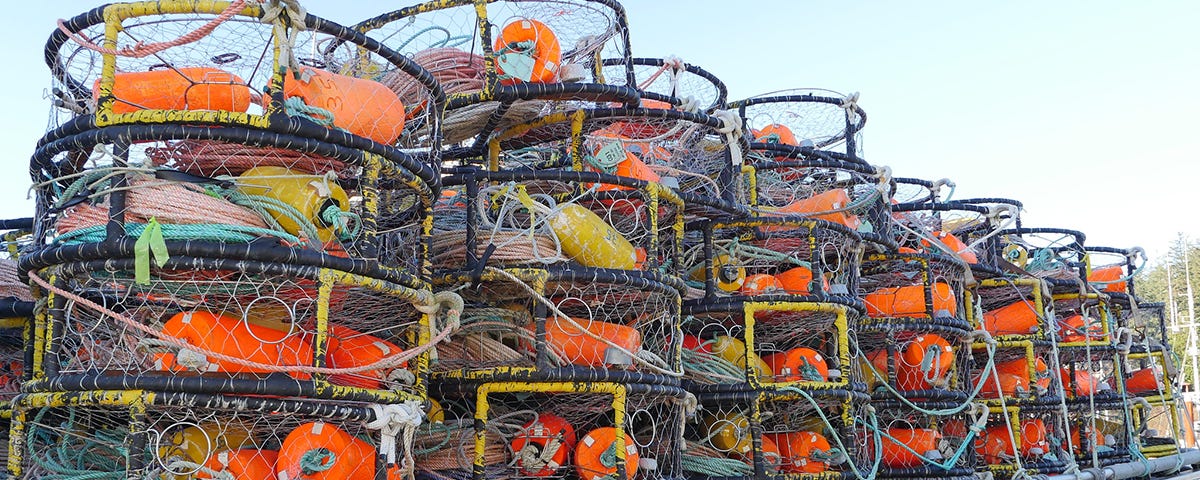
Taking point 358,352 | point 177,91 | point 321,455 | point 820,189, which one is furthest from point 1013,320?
→ point 177,91

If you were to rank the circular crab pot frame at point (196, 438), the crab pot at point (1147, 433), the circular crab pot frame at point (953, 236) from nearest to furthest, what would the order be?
the circular crab pot frame at point (196, 438)
the circular crab pot frame at point (953, 236)
the crab pot at point (1147, 433)

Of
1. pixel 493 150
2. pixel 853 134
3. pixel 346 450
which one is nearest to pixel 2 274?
pixel 346 450

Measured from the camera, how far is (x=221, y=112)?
18.4ft

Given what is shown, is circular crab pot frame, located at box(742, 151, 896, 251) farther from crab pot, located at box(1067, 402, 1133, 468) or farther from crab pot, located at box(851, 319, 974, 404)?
crab pot, located at box(1067, 402, 1133, 468)

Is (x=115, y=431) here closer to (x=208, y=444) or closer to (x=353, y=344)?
(x=208, y=444)

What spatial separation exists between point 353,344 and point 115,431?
4.69 feet

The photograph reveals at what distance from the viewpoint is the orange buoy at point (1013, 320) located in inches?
494

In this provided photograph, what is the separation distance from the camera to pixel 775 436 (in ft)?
31.4

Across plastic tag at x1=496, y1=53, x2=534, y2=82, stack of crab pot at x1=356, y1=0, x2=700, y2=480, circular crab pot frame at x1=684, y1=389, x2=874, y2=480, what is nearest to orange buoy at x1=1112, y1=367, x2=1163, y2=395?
circular crab pot frame at x1=684, y1=389, x2=874, y2=480

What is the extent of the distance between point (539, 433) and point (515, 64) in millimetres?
2792

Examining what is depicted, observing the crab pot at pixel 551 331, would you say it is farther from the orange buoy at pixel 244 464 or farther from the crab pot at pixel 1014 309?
the crab pot at pixel 1014 309

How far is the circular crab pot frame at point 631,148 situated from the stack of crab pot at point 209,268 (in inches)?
93.9

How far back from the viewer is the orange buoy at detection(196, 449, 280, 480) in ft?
18.7

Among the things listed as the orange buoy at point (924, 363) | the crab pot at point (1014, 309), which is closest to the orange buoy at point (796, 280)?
the orange buoy at point (924, 363)
